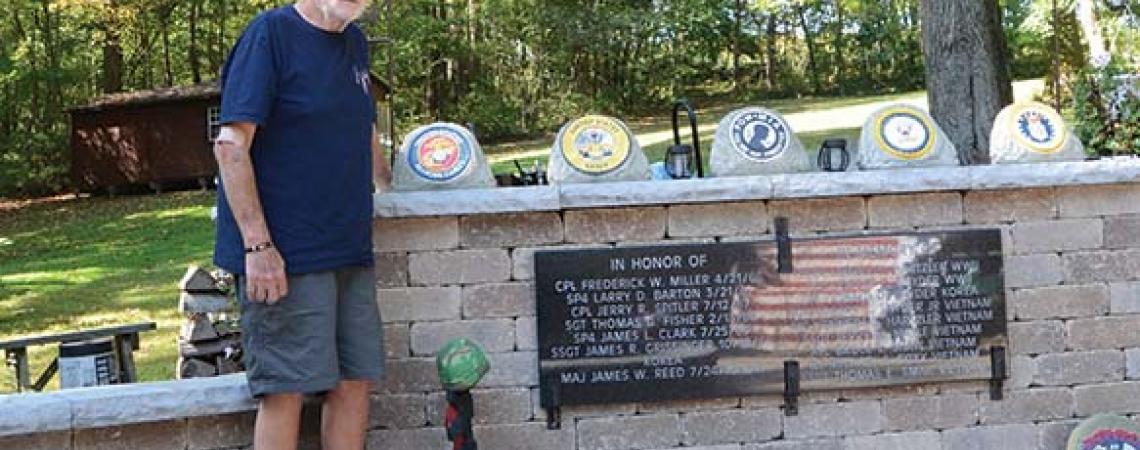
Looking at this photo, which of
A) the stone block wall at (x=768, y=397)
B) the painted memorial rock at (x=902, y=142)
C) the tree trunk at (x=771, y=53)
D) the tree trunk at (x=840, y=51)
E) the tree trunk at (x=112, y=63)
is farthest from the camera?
the tree trunk at (x=771, y=53)

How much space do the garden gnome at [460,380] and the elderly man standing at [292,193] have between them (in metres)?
0.33

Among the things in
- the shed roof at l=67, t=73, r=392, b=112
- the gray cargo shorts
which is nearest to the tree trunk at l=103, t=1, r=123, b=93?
the shed roof at l=67, t=73, r=392, b=112

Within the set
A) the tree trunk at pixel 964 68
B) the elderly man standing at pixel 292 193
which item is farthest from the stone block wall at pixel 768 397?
the tree trunk at pixel 964 68

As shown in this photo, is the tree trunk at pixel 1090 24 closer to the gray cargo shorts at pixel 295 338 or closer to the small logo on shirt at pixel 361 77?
the small logo on shirt at pixel 361 77

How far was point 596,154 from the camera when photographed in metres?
3.59

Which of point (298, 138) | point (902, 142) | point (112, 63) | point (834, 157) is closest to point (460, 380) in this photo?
point (298, 138)

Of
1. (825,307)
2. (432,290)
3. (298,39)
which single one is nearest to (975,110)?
(825,307)

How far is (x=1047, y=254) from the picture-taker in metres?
3.72

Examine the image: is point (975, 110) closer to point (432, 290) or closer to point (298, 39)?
point (432, 290)

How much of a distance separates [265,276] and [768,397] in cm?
167

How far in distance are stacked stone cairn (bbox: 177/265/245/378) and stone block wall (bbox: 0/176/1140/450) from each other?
1.30 m

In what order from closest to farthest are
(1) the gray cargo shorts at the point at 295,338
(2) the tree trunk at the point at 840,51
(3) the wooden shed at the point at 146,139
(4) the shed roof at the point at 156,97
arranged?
1. (1) the gray cargo shorts at the point at 295,338
2. (4) the shed roof at the point at 156,97
3. (3) the wooden shed at the point at 146,139
4. (2) the tree trunk at the point at 840,51

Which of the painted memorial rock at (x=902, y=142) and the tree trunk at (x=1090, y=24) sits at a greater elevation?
the tree trunk at (x=1090, y=24)

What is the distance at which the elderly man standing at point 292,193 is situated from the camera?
9.28 ft
